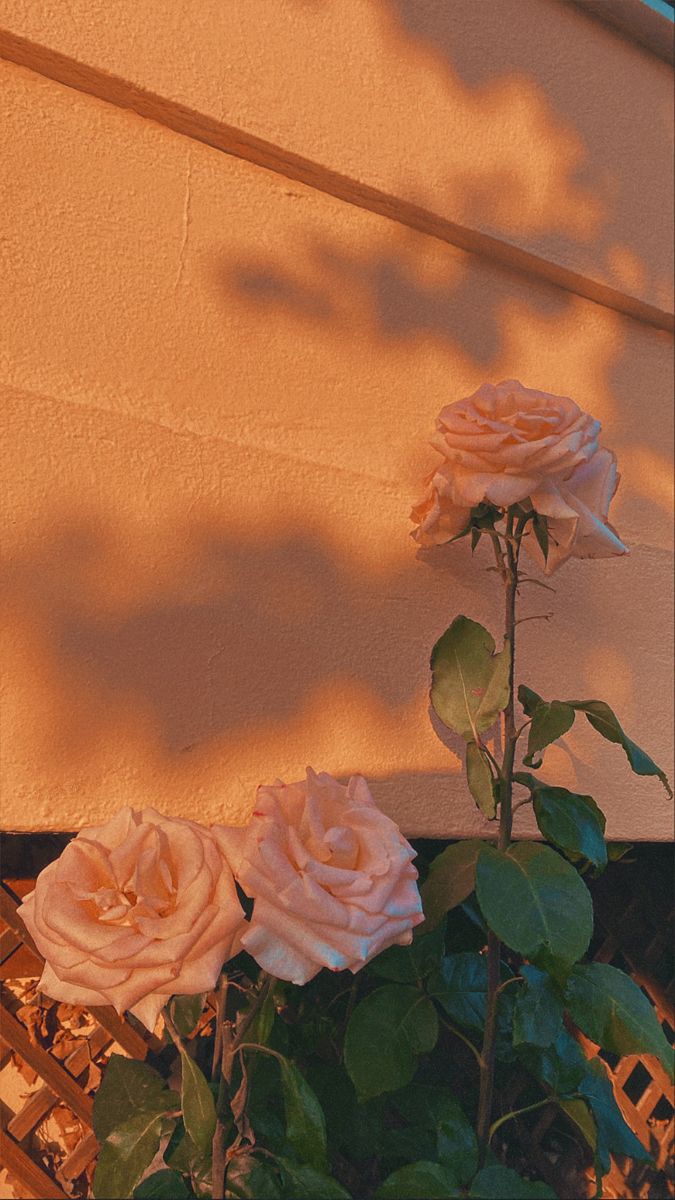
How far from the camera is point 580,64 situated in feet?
6.90

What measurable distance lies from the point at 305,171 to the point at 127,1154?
1.51 metres

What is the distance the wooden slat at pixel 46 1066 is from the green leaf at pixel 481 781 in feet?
2.41

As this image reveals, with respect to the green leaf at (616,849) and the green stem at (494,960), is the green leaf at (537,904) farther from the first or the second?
the green leaf at (616,849)

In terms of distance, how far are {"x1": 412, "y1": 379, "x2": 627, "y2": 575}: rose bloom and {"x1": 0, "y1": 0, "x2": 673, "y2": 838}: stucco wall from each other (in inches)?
11.5

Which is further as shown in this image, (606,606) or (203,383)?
(606,606)

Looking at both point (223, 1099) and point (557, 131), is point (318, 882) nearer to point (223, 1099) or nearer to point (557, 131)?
point (223, 1099)

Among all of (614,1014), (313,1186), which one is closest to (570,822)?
(614,1014)

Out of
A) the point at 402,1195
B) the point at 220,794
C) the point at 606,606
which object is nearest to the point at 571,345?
the point at 606,606

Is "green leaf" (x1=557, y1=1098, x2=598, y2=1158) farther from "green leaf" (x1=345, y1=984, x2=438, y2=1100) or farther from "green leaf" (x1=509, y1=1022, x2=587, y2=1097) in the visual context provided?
"green leaf" (x1=345, y1=984, x2=438, y2=1100)

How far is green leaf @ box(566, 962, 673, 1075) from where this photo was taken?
4.19ft

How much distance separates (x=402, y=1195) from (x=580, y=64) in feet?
6.79

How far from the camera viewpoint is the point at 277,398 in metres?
1.67

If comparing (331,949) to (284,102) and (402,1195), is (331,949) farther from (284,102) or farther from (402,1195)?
(284,102)

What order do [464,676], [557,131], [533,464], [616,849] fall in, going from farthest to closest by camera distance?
1. [557,131]
2. [616,849]
3. [464,676]
4. [533,464]
